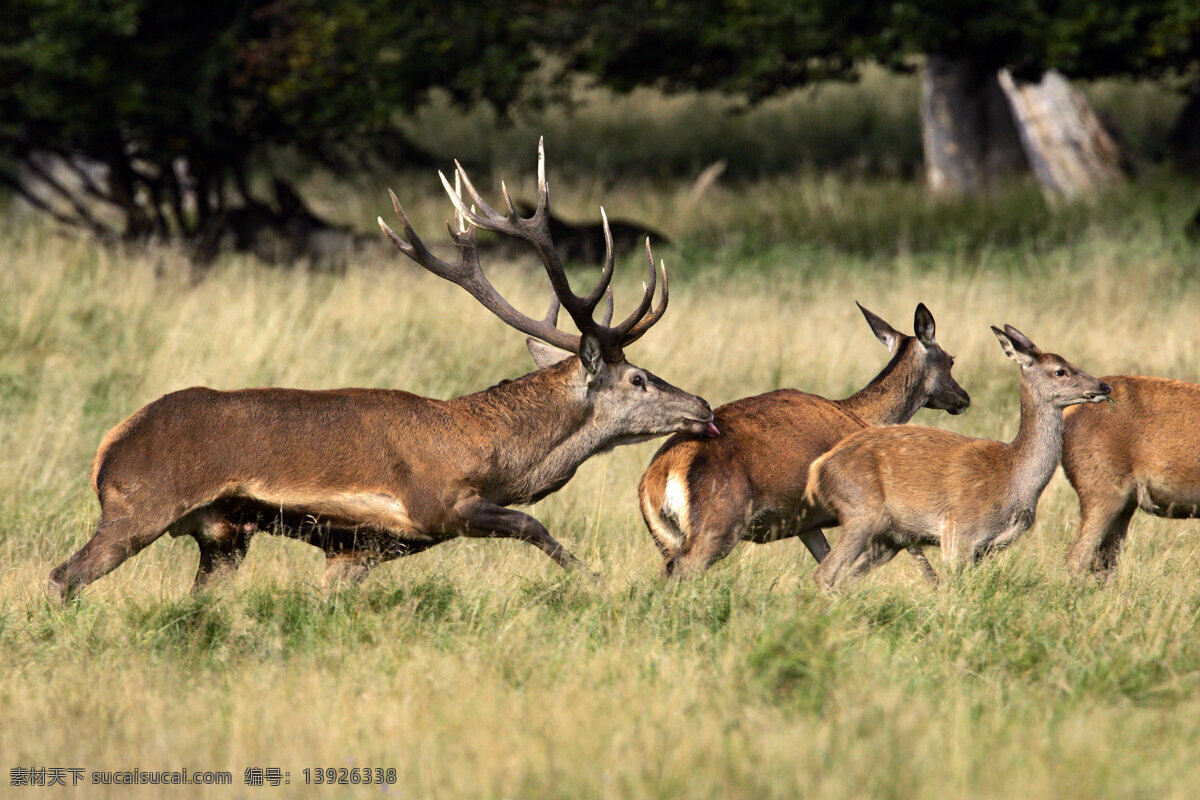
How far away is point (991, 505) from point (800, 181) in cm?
1508

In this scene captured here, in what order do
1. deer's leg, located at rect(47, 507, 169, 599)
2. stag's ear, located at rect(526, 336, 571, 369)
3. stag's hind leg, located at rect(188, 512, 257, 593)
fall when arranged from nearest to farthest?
deer's leg, located at rect(47, 507, 169, 599), stag's hind leg, located at rect(188, 512, 257, 593), stag's ear, located at rect(526, 336, 571, 369)

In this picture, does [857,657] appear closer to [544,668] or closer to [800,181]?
[544,668]

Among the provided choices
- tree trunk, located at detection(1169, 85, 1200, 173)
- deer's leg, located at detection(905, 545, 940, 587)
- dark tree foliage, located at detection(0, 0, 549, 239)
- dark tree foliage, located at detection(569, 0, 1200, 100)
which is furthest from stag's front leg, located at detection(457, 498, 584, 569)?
tree trunk, located at detection(1169, 85, 1200, 173)

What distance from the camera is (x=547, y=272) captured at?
268 inches

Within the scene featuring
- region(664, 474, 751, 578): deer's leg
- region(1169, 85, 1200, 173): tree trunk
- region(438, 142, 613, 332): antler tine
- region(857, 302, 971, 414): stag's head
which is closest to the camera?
region(664, 474, 751, 578): deer's leg

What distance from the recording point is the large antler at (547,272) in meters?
6.51

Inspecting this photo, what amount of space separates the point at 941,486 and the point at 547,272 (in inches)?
77.9

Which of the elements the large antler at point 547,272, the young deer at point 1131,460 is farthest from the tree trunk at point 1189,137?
the large antler at point 547,272

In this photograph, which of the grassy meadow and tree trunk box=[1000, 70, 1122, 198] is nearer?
the grassy meadow

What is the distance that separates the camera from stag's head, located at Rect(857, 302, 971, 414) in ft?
24.5

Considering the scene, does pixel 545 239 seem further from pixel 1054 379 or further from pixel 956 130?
pixel 956 130

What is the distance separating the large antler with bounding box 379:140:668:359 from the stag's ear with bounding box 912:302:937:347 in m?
1.41

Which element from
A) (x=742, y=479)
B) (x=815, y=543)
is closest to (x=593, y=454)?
(x=742, y=479)

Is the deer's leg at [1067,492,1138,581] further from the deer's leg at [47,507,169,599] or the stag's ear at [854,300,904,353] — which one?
the deer's leg at [47,507,169,599]
